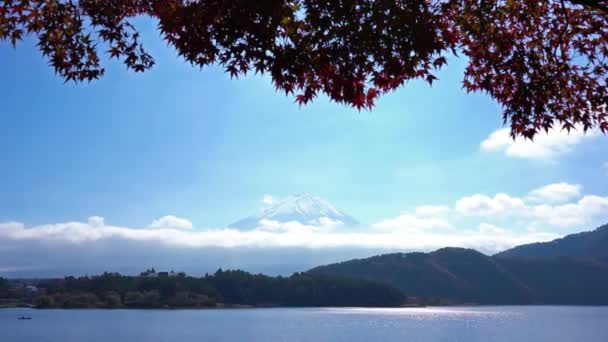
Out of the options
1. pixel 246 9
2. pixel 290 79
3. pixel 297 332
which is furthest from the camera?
pixel 297 332

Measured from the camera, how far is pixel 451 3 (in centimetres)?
948

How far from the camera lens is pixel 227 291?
17575 centimetres

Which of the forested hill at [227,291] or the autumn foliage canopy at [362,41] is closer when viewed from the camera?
the autumn foliage canopy at [362,41]

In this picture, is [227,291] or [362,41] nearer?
[362,41]

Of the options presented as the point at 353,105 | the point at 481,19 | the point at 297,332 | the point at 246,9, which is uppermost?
the point at 481,19

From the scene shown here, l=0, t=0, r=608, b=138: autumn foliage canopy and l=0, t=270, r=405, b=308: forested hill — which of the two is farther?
l=0, t=270, r=405, b=308: forested hill

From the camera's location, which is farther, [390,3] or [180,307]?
[180,307]

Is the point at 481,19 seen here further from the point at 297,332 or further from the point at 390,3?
the point at 297,332

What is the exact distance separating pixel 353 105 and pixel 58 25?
4825 millimetres

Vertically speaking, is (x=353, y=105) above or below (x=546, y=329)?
above

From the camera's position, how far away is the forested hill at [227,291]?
167625 millimetres

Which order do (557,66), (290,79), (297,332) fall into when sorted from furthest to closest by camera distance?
(297,332) < (557,66) < (290,79)

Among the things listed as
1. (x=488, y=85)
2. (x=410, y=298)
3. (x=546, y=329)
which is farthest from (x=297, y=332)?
(x=410, y=298)

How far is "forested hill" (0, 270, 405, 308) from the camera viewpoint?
168 meters
